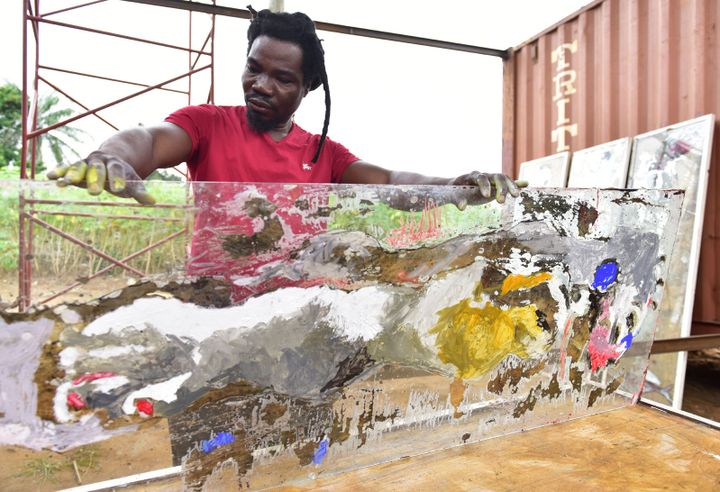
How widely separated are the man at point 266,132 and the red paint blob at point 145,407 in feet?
1.53

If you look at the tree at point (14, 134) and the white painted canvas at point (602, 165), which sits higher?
the tree at point (14, 134)

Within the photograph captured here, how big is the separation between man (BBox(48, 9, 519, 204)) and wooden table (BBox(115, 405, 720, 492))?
0.63m

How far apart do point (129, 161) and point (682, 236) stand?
9.11 ft

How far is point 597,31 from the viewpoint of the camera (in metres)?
3.19

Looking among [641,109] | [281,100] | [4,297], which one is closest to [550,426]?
[281,100]

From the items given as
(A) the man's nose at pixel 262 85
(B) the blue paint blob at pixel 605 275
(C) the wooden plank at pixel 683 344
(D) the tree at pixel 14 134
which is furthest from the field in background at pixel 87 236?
(D) the tree at pixel 14 134

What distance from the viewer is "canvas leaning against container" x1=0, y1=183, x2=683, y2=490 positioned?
801 mm

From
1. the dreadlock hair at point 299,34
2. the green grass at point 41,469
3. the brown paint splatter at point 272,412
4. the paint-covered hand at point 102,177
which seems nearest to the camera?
the paint-covered hand at point 102,177

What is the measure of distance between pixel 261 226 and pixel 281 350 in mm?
262

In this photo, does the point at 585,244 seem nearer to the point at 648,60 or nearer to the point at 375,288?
the point at 375,288

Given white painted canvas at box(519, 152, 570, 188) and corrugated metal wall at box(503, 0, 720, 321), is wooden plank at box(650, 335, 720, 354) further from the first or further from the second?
white painted canvas at box(519, 152, 570, 188)

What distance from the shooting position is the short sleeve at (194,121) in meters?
1.10

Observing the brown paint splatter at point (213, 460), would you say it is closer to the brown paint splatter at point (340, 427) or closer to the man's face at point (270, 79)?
the brown paint splatter at point (340, 427)

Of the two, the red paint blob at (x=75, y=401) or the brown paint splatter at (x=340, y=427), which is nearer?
the red paint blob at (x=75, y=401)
